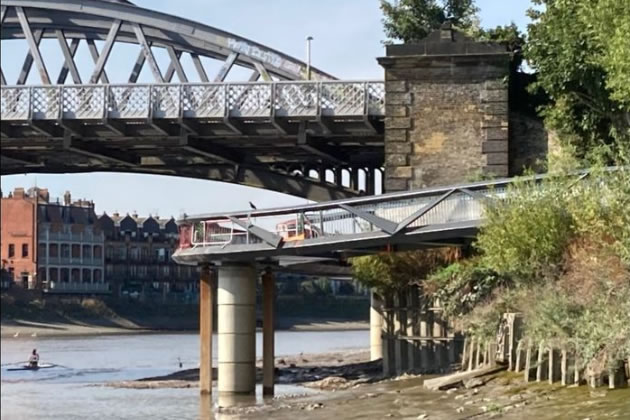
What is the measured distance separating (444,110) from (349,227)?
1036cm

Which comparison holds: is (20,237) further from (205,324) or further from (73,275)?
(205,324)

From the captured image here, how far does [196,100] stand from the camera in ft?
148

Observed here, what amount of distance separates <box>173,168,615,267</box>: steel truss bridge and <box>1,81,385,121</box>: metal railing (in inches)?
331

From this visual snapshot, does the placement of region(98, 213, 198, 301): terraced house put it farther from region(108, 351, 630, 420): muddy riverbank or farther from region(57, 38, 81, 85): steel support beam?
region(108, 351, 630, 420): muddy riverbank

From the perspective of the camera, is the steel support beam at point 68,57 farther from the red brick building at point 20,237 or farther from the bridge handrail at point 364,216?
the red brick building at point 20,237

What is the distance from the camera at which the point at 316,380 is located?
138 ft

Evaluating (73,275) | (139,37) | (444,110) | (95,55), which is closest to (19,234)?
(73,275)

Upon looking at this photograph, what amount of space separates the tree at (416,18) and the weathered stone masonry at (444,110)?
616 centimetres

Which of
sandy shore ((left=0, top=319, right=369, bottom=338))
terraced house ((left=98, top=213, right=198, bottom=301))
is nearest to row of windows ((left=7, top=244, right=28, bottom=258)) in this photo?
sandy shore ((left=0, top=319, right=369, bottom=338))

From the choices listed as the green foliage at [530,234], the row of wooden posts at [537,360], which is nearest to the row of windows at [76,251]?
the row of wooden posts at [537,360]

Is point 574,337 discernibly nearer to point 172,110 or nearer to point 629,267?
point 629,267

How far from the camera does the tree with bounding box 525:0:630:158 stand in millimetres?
36094

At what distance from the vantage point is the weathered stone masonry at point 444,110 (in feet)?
133

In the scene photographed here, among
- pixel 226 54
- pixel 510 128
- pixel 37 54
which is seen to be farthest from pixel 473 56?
pixel 37 54
